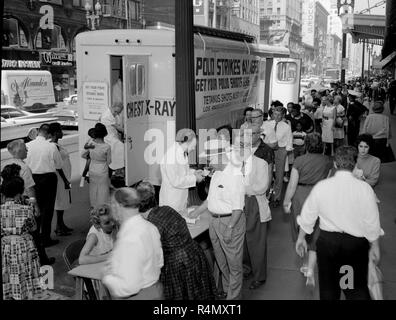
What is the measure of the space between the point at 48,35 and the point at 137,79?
34.1 m

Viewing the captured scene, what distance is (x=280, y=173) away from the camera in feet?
31.6

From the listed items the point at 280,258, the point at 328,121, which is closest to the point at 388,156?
the point at 280,258

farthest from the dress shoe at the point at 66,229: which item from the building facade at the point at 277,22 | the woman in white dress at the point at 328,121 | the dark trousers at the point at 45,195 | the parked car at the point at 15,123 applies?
the building facade at the point at 277,22

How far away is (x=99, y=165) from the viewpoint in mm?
7668

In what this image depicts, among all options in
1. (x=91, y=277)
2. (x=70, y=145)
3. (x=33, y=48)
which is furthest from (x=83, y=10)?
(x=91, y=277)

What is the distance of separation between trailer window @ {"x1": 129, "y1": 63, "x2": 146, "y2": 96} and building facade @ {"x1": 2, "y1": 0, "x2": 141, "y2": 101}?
25.4m

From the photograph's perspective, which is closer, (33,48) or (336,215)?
(336,215)

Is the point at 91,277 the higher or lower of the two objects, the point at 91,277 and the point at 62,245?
the higher

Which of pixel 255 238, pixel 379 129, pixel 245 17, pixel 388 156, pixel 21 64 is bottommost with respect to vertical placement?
pixel 255 238

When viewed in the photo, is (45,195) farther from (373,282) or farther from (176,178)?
(373,282)

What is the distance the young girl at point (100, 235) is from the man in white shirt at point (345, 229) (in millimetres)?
1940

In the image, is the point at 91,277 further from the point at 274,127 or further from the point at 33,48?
the point at 33,48

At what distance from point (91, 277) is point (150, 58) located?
6051 mm

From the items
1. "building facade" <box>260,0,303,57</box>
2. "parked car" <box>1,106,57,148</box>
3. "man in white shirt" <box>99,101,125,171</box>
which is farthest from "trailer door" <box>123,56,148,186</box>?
"building facade" <box>260,0,303,57</box>
